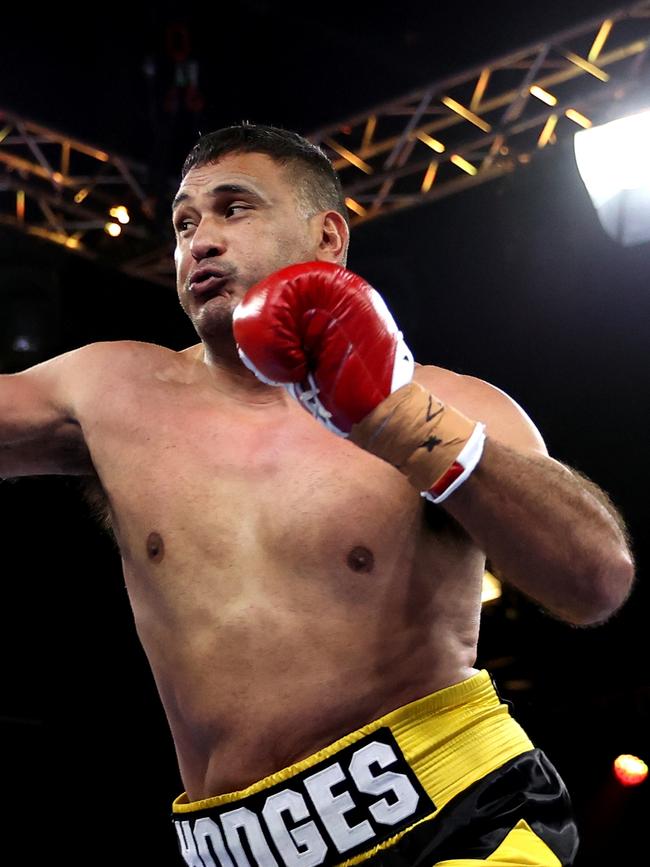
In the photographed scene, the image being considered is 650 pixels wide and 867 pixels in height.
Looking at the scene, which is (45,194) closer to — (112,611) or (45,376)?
(112,611)

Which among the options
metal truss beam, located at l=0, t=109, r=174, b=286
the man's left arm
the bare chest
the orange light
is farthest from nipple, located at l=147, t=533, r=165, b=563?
the orange light

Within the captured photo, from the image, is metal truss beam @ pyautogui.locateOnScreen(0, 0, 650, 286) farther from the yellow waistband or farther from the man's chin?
the yellow waistband

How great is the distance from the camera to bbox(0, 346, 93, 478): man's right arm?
1.84m

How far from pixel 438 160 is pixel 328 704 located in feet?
11.1

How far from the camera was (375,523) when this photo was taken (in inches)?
65.6

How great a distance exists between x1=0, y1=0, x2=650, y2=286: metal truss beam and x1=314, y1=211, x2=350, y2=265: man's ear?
2.24m

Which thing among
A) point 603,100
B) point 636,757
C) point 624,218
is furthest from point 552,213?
point 636,757

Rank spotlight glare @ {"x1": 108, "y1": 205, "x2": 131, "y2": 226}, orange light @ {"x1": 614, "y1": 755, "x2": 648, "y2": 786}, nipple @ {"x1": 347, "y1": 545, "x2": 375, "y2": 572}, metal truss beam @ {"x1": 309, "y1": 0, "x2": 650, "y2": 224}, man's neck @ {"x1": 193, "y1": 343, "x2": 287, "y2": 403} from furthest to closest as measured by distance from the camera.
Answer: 1. orange light @ {"x1": 614, "y1": 755, "x2": 648, "y2": 786}
2. spotlight glare @ {"x1": 108, "y1": 205, "x2": 131, "y2": 226}
3. metal truss beam @ {"x1": 309, "y1": 0, "x2": 650, "y2": 224}
4. man's neck @ {"x1": 193, "y1": 343, "x2": 287, "y2": 403}
5. nipple @ {"x1": 347, "y1": 545, "x2": 375, "y2": 572}

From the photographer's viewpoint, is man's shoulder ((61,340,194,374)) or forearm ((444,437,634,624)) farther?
man's shoulder ((61,340,194,374))

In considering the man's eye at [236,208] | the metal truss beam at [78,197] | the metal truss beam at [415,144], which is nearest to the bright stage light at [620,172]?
the metal truss beam at [415,144]

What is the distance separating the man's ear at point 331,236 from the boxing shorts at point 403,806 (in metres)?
0.79

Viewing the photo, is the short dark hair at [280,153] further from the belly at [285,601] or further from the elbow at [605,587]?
the elbow at [605,587]

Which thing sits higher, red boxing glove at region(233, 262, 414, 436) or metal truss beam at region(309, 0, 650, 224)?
metal truss beam at region(309, 0, 650, 224)

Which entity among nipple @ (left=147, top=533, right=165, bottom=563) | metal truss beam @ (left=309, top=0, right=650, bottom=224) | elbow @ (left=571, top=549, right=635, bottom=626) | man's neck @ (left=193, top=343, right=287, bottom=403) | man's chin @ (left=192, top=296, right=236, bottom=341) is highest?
metal truss beam @ (left=309, top=0, right=650, bottom=224)
